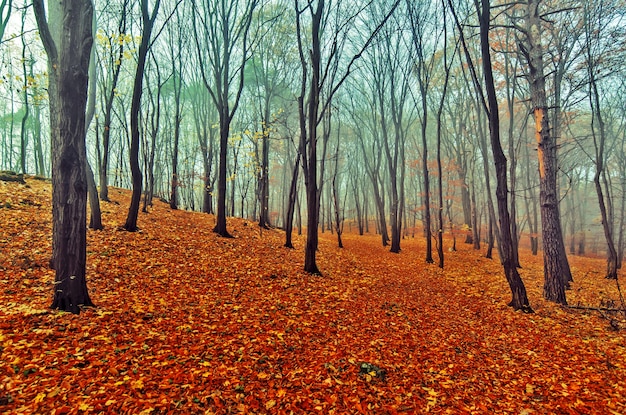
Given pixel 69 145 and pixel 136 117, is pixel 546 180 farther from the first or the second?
pixel 136 117

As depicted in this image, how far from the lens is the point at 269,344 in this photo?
14.2 feet

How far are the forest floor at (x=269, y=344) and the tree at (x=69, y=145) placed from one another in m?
0.63

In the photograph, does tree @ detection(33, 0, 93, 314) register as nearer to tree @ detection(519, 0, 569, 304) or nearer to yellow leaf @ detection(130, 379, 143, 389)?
yellow leaf @ detection(130, 379, 143, 389)

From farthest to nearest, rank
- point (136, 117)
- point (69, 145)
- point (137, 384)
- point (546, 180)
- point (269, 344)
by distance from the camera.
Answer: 1. point (136, 117)
2. point (546, 180)
3. point (269, 344)
4. point (69, 145)
5. point (137, 384)

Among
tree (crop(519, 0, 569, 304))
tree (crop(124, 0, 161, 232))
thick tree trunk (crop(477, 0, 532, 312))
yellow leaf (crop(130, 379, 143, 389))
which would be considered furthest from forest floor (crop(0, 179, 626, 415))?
tree (crop(124, 0, 161, 232))

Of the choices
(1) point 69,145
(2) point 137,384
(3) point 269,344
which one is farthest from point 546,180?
(1) point 69,145

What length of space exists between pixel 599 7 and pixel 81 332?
56.7ft

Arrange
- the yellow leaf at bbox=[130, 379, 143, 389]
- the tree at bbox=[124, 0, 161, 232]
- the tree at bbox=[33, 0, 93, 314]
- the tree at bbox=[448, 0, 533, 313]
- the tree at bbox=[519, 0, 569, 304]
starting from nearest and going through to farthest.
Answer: the yellow leaf at bbox=[130, 379, 143, 389] < the tree at bbox=[33, 0, 93, 314] < the tree at bbox=[448, 0, 533, 313] < the tree at bbox=[519, 0, 569, 304] < the tree at bbox=[124, 0, 161, 232]

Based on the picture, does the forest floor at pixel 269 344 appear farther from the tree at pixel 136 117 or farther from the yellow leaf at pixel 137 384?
the tree at pixel 136 117

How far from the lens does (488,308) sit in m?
7.04

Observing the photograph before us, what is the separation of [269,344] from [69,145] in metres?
4.49

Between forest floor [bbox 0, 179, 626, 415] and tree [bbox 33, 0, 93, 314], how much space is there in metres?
0.63

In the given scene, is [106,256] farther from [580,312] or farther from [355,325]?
[580,312]

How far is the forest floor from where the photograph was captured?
3107 millimetres
